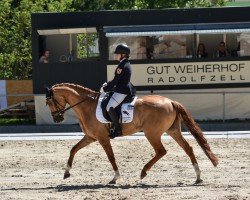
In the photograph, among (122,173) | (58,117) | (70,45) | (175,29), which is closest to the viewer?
(58,117)

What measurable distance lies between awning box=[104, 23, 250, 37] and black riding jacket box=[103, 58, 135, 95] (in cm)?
1264

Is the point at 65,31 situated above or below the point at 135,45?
above

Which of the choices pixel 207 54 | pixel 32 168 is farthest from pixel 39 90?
pixel 32 168

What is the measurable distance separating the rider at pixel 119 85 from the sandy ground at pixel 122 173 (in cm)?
122

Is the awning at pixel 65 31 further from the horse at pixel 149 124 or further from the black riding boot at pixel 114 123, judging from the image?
the black riding boot at pixel 114 123

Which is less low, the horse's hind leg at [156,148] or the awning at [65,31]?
the awning at [65,31]

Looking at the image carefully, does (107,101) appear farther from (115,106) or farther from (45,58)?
(45,58)

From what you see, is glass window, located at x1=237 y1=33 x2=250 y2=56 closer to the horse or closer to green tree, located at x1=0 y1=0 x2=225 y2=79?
green tree, located at x1=0 y1=0 x2=225 y2=79

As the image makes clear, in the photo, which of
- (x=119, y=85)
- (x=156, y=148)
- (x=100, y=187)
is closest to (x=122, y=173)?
(x=156, y=148)

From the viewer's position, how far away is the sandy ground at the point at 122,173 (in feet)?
39.2

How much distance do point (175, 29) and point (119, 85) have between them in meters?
13.0

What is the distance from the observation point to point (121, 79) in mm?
13430

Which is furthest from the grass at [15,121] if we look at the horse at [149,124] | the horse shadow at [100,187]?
the horse shadow at [100,187]

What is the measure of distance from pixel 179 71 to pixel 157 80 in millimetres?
893
